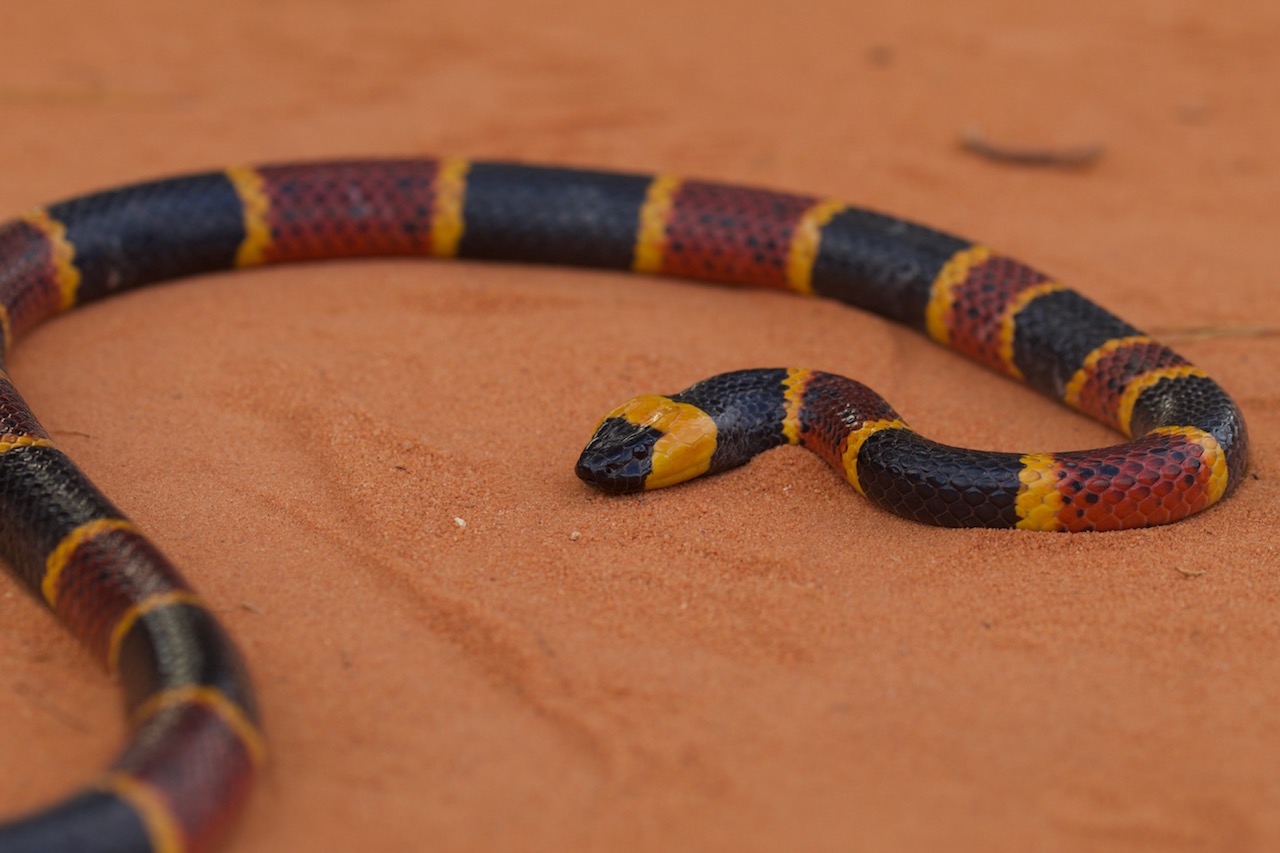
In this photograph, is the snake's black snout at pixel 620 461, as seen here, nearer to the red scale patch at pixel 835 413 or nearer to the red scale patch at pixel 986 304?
the red scale patch at pixel 835 413

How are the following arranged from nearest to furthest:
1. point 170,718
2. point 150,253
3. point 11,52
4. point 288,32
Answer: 1. point 170,718
2. point 150,253
3. point 11,52
4. point 288,32

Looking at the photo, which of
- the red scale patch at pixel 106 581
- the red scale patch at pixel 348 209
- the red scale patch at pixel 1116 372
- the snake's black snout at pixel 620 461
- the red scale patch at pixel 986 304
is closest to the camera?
the red scale patch at pixel 106 581

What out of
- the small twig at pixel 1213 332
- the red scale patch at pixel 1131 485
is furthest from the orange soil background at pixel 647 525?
the red scale patch at pixel 1131 485

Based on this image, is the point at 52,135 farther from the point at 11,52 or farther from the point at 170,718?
the point at 170,718

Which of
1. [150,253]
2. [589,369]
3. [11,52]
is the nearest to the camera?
[589,369]

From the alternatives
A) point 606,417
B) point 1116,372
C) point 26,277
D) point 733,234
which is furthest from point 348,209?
point 1116,372

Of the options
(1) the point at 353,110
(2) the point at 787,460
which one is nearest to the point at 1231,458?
(2) the point at 787,460
